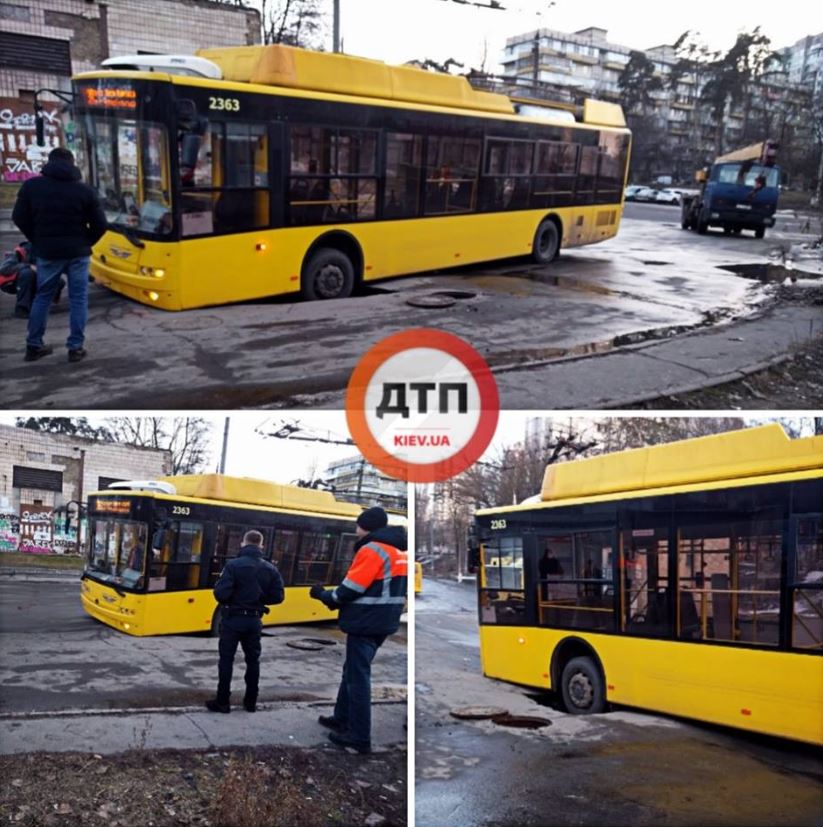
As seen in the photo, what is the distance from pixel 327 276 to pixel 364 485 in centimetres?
335

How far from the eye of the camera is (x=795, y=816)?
3.95 metres

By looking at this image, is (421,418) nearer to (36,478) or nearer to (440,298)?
(36,478)

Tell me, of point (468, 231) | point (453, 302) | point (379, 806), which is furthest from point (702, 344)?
point (379, 806)

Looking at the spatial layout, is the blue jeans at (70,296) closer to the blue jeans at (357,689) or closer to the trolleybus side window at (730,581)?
the blue jeans at (357,689)

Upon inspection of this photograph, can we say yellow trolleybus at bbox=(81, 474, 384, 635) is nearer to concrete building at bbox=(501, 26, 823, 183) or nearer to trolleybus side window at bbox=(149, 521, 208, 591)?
trolleybus side window at bbox=(149, 521, 208, 591)

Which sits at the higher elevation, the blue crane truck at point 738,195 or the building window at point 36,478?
the blue crane truck at point 738,195

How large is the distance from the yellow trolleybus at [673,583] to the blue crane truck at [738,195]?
3186mm

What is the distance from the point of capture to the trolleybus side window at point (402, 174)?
7.88 m

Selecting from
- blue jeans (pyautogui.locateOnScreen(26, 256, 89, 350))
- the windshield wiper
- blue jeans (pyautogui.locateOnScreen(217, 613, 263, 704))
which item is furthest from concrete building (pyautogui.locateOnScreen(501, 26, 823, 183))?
blue jeans (pyautogui.locateOnScreen(217, 613, 263, 704))

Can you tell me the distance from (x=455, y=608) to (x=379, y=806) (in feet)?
3.40

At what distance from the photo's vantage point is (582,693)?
491 cm

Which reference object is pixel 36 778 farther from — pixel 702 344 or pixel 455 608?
pixel 702 344

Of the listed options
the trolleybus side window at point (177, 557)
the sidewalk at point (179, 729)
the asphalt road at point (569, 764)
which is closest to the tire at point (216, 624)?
the trolleybus side window at point (177, 557)

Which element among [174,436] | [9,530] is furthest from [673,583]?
[9,530]
